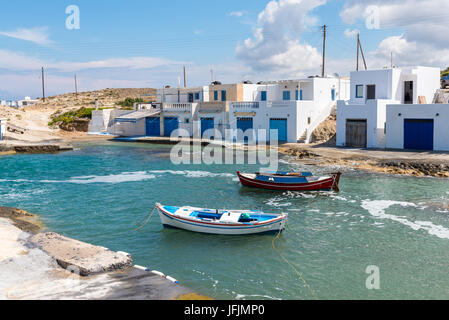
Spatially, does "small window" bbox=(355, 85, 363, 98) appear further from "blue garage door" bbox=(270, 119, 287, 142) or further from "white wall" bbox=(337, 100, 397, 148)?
"blue garage door" bbox=(270, 119, 287, 142)

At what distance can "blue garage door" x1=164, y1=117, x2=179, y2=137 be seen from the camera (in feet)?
184

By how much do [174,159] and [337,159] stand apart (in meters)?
14.4

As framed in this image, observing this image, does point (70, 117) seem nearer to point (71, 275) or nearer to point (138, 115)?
point (138, 115)

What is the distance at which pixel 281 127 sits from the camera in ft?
150

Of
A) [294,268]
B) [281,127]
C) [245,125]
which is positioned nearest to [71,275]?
[294,268]

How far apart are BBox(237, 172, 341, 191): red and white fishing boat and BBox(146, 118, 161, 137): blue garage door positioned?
3287 centimetres

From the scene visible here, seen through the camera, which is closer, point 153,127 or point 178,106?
point 178,106

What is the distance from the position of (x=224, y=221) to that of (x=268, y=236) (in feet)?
6.42

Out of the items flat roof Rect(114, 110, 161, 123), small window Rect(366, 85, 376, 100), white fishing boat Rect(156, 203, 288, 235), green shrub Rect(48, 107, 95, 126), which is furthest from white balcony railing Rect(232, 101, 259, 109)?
white fishing boat Rect(156, 203, 288, 235)

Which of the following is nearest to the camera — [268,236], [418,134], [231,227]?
[231,227]

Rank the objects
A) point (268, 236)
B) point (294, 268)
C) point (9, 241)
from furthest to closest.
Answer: point (268, 236)
point (9, 241)
point (294, 268)

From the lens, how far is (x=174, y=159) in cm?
3988

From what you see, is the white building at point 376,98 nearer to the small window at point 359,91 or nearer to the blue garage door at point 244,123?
the small window at point 359,91
